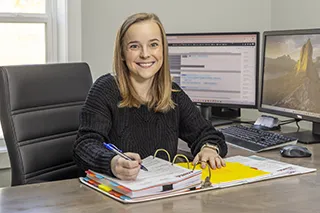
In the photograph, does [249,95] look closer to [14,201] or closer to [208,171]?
[208,171]

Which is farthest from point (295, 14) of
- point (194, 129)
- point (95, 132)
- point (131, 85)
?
point (95, 132)

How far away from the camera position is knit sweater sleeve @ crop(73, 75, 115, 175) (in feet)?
5.23

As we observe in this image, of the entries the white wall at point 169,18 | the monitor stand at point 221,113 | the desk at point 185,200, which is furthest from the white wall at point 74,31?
A: the desk at point 185,200

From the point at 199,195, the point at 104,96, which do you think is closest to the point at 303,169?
the point at 199,195

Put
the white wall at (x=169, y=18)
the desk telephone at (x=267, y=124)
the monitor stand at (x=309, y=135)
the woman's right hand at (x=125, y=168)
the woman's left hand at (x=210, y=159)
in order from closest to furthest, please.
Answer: the woman's right hand at (x=125, y=168) < the woman's left hand at (x=210, y=159) < the monitor stand at (x=309, y=135) < the desk telephone at (x=267, y=124) < the white wall at (x=169, y=18)

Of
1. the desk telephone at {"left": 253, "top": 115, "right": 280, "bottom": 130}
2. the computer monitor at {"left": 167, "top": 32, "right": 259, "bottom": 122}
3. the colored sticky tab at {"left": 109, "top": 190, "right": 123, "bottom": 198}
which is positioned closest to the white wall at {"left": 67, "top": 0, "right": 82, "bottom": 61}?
the computer monitor at {"left": 167, "top": 32, "right": 259, "bottom": 122}

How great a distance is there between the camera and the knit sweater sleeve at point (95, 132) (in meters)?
1.59

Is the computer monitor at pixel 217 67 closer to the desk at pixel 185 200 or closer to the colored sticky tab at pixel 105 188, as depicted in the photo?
the desk at pixel 185 200

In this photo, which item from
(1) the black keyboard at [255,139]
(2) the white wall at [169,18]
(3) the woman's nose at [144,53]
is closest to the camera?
(3) the woman's nose at [144,53]

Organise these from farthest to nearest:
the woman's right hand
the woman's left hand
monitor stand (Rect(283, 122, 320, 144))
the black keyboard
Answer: monitor stand (Rect(283, 122, 320, 144))
the black keyboard
the woman's left hand
the woman's right hand

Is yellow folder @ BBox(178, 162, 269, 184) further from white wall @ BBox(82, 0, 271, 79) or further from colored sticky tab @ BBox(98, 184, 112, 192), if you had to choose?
white wall @ BBox(82, 0, 271, 79)

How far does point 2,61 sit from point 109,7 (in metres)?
0.62

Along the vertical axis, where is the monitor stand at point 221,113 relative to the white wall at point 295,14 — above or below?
below

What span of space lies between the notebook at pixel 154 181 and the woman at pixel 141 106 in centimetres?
24
